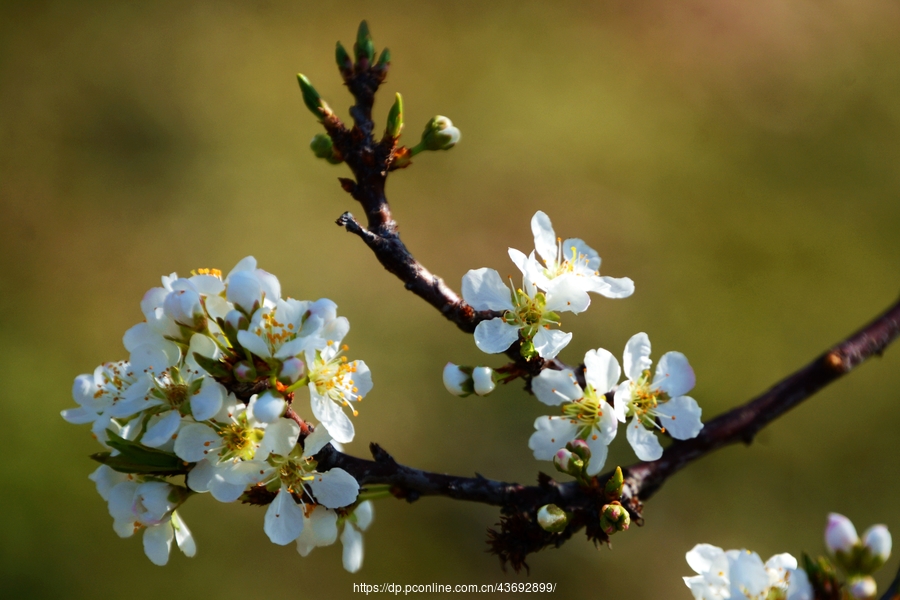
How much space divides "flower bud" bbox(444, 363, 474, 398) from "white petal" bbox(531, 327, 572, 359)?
15 cm

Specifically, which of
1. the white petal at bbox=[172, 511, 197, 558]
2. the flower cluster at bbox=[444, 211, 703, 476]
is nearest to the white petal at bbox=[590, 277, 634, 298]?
the flower cluster at bbox=[444, 211, 703, 476]

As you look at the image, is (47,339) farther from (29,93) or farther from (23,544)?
(29,93)

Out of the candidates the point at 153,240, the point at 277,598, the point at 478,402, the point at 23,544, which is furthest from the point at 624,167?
the point at 23,544

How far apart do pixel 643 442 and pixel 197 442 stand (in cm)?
78

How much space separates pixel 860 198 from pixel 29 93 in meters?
5.51

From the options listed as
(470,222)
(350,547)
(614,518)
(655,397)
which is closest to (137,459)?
(350,547)

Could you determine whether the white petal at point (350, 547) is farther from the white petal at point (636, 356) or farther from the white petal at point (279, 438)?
the white petal at point (636, 356)

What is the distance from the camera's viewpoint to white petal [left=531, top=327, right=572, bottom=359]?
1.21 meters

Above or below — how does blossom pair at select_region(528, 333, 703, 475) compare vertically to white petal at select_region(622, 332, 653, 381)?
below

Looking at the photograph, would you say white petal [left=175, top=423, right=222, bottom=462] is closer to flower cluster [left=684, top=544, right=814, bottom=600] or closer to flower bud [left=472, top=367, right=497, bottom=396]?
flower bud [left=472, top=367, right=497, bottom=396]

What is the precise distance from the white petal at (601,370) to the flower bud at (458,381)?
0.23 meters

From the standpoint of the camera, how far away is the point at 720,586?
3.99 ft

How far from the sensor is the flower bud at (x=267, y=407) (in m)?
1.05

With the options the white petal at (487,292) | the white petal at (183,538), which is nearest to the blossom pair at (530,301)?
the white petal at (487,292)
